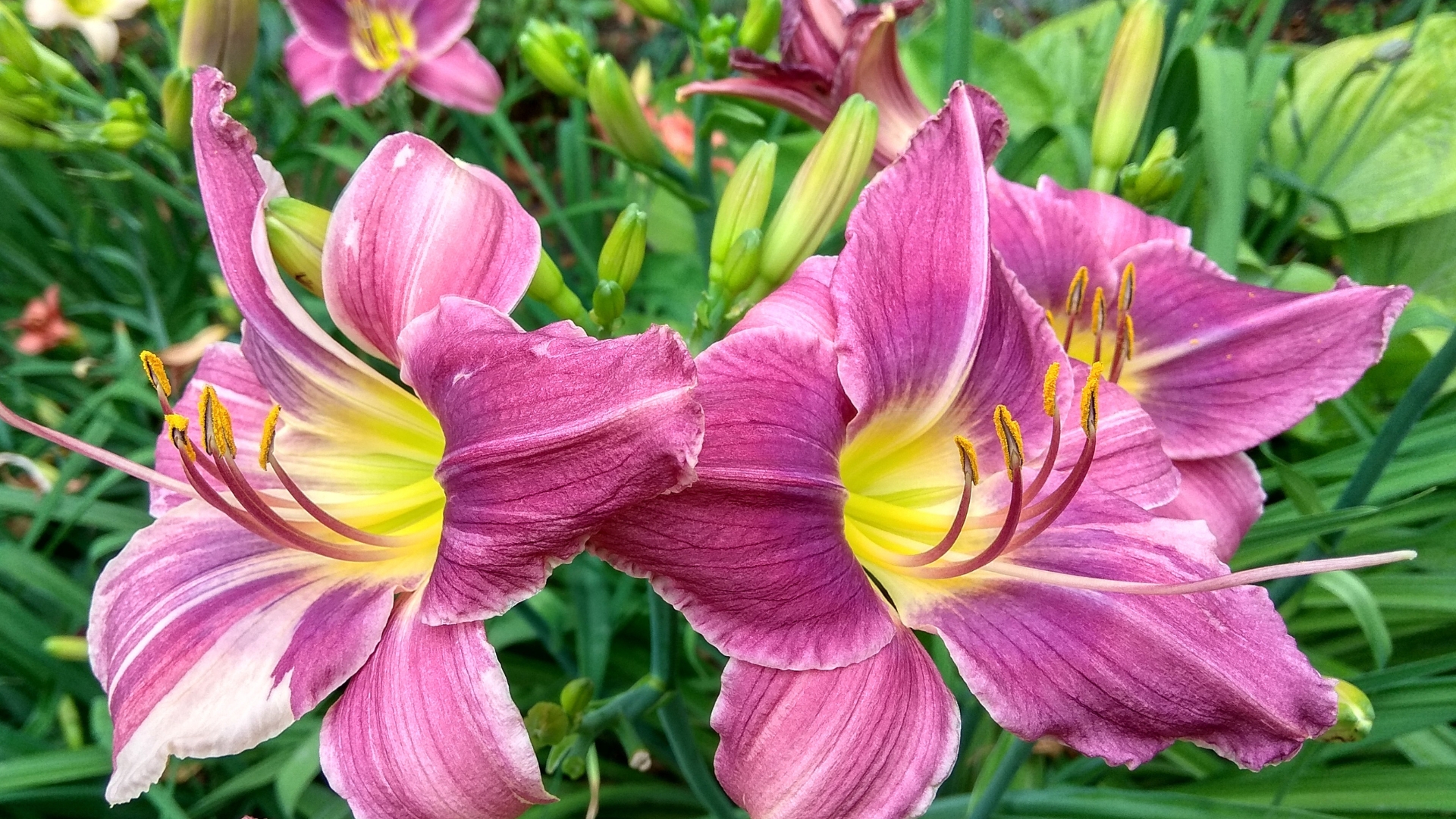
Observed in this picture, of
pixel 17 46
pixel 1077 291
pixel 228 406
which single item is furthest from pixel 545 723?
pixel 17 46

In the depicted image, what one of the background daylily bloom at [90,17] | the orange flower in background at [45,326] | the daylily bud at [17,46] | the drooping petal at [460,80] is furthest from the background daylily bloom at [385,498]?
the orange flower in background at [45,326]

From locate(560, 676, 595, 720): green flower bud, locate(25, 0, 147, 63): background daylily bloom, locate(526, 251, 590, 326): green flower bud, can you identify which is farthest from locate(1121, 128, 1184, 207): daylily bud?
locate(25, 0, 147, 63): background daylily bloom

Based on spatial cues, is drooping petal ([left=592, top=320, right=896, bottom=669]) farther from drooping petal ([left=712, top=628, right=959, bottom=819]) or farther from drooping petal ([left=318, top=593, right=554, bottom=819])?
drooping petal ([left=318, top=593, right=554, bottom=819])

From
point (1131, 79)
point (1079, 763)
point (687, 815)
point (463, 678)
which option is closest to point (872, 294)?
point (463, 678)

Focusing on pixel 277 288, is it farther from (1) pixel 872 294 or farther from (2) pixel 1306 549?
(2) pixel 1306 549

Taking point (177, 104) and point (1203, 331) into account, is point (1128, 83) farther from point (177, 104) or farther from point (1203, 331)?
point (177, 104)

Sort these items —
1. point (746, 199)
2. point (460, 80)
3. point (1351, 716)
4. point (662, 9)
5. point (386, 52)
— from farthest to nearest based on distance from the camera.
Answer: point (386, 52) < point (460, 80) < point (662, 9) < point (746, 199) < point (1351, 716)
